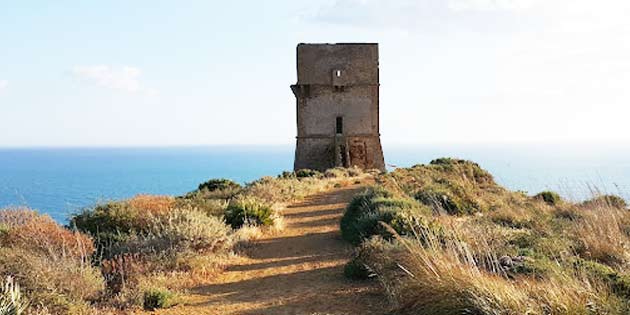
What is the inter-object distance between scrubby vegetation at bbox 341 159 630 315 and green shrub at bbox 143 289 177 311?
234 centimetres

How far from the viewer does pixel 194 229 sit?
8.76 meters

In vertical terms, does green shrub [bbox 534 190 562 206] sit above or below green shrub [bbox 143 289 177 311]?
below

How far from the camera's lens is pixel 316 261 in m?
8.60

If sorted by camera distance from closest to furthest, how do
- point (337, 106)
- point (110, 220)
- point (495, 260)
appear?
point (495, 260) → point (110, 220) → point (337, 106)

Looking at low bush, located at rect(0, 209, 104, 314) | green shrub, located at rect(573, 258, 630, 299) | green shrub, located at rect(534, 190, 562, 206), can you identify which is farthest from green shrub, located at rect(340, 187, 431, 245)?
green shrub, located at rect(534, 190, 562, 206)

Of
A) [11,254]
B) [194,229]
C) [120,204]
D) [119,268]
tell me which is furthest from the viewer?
[120,204]

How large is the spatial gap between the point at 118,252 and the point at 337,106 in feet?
70.9

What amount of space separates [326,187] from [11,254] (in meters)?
14.6

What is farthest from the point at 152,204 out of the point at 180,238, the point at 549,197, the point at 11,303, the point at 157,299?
the point at 549,197

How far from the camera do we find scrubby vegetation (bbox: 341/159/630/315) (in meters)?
4.34

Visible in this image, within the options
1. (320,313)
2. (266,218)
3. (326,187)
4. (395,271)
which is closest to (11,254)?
(320,313)

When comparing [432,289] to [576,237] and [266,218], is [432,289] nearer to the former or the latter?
[576,237]

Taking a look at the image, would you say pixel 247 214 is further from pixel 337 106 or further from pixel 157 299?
pixel 337 106

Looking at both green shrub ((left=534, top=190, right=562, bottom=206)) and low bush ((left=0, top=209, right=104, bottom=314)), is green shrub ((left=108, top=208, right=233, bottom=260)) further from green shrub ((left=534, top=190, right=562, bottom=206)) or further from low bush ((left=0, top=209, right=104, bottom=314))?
green shrub ((left=534, top=190, right=562, bottom=206))
